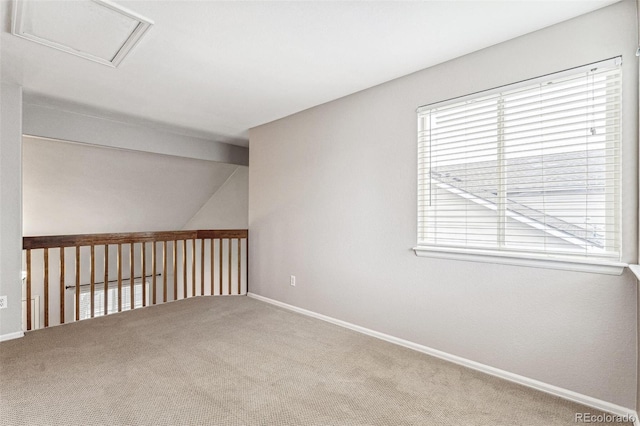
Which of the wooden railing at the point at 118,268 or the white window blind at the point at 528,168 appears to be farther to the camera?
the wooden railing at the point at 118,268

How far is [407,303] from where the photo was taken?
8.81 ft

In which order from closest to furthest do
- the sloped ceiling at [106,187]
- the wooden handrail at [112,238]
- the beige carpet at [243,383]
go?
the beige carpet at [243,383], the wooden handrail at [112,238], the sloped ceiling at [106,187]

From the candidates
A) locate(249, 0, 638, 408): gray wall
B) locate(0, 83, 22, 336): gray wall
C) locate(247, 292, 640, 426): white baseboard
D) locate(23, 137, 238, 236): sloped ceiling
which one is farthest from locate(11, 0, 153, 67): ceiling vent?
locate(247, 292, 640, 426): white baseboard

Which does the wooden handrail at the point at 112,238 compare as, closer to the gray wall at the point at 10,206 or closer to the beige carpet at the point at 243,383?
the gray wall at the point at 10,206

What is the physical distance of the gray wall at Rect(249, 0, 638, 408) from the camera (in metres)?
1.80

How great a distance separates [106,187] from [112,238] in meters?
1.74

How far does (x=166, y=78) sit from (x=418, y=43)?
2085 millimetres

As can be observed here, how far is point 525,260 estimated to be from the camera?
6.82 feet

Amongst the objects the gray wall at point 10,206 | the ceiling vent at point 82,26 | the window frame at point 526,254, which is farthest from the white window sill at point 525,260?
the gray wall at point 10,206

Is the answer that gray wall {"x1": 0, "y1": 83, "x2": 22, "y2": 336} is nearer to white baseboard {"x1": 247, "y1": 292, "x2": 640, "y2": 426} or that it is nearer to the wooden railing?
the wooden railing

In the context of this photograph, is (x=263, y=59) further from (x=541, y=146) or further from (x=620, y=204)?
(x=620, y=204)

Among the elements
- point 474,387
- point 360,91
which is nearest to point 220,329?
point 474,387

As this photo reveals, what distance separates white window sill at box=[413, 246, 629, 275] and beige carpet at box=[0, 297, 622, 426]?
804mm

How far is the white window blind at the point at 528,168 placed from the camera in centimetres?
183
